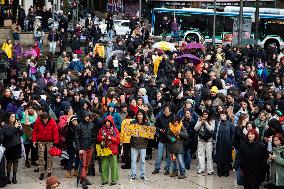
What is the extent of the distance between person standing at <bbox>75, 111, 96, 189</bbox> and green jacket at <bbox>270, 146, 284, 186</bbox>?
376 cm

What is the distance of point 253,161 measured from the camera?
13.0 meters

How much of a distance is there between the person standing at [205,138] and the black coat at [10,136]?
386cm

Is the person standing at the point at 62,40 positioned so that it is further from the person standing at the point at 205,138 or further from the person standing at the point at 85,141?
the person standing at the point at 85,141

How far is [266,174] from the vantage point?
46.6 ft

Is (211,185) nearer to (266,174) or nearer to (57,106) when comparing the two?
(266,174)

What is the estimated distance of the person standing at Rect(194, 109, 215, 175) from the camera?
1489 centimetres

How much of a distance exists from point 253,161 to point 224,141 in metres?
1.96

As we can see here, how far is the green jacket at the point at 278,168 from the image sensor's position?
40.8ft

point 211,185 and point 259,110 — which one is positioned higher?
point 259,110

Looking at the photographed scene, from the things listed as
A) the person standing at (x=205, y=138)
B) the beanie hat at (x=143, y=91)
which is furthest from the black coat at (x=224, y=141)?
the beanie hat at (x=143, y=91)

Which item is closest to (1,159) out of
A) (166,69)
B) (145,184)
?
(145,184)

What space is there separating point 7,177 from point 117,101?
3596mm

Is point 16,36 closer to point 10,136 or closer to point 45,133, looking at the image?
point 45,133

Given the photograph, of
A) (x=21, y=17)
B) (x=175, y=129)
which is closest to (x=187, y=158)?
(x=175, y=129)
